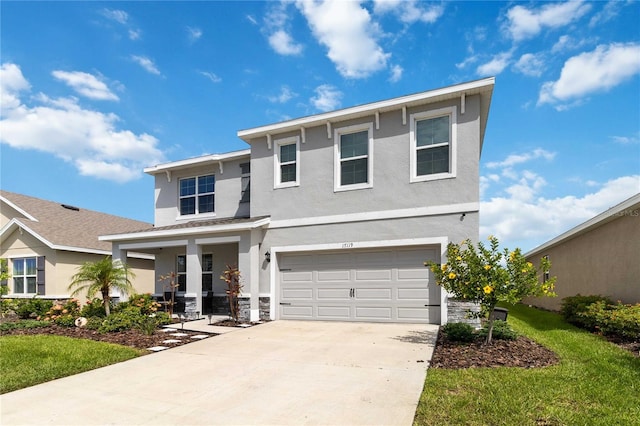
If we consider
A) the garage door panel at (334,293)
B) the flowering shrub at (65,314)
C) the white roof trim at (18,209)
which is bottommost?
the flowering shrub at (65,314)

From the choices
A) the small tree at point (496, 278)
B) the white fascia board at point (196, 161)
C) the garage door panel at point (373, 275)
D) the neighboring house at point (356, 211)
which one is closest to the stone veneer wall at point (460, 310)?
the neighboring house at point (356, 211)

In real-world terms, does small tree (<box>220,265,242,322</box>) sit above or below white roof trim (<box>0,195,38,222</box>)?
below

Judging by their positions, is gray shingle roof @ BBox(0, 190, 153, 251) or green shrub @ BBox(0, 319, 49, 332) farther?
gray shingle roof @ BBox(0, 190, 153, 251)

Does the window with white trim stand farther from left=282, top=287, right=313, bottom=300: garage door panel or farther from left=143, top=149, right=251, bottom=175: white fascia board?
left=282, top=287, right=313, bottom=300: garage door panel

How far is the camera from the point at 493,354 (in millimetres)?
6664

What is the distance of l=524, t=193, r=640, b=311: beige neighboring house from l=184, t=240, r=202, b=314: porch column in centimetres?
1262

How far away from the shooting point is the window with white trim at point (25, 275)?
16.2 m

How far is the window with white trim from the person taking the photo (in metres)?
16.2

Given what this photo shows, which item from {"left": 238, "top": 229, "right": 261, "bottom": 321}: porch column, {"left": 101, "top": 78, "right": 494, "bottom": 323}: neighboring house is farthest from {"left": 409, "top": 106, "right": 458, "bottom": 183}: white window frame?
{"left": 238, "top": 229, "right": 261, "bottom": 321}: porch column

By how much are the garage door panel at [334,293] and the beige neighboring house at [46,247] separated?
439 inches

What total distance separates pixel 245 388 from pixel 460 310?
6637 millimetres

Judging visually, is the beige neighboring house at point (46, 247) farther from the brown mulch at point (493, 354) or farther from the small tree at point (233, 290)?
the brown mulch at point (493, 354)

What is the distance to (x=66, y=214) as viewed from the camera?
19141 millimetres

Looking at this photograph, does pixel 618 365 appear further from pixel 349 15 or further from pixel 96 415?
pixel 349 15
